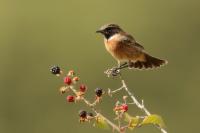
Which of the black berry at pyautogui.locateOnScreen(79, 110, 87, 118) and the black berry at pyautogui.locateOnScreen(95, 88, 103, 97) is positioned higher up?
the black berry at pyautogui.locateOnScreen(95, 88, 103, 97)

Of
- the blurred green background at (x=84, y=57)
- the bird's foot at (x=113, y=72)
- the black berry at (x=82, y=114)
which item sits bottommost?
the black berry at (x=82, y=114)

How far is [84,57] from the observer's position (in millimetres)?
29875

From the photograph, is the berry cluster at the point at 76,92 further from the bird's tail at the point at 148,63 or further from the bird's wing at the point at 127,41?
the bird's tail at the point at 148,63

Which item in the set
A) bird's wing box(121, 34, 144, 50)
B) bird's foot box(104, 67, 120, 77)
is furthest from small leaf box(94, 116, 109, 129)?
A: bird's wing box(121, 34, 144, 50)

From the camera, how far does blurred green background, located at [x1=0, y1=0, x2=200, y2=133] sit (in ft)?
83.7

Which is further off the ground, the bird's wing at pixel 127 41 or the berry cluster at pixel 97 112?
the bird's wing at pixel 127 41

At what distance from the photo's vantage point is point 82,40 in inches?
1230

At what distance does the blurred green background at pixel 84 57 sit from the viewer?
25.5 m

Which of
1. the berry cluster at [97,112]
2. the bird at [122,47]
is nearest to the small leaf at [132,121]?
the berry cluster at [97,112]

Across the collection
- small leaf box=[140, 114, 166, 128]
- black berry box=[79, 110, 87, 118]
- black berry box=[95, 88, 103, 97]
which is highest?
black berry box=[95, 88, 103, 97]

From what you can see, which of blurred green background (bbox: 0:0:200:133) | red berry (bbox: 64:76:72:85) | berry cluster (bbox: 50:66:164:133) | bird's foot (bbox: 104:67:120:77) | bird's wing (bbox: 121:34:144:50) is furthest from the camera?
blurred green background (bbox: 0:0:200:133)

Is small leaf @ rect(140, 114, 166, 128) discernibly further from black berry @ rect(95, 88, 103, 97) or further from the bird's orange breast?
the bird's orange breast

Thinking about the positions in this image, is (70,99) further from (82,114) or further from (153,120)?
(153,120)

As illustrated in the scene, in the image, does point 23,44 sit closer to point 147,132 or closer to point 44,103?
point 44,103
